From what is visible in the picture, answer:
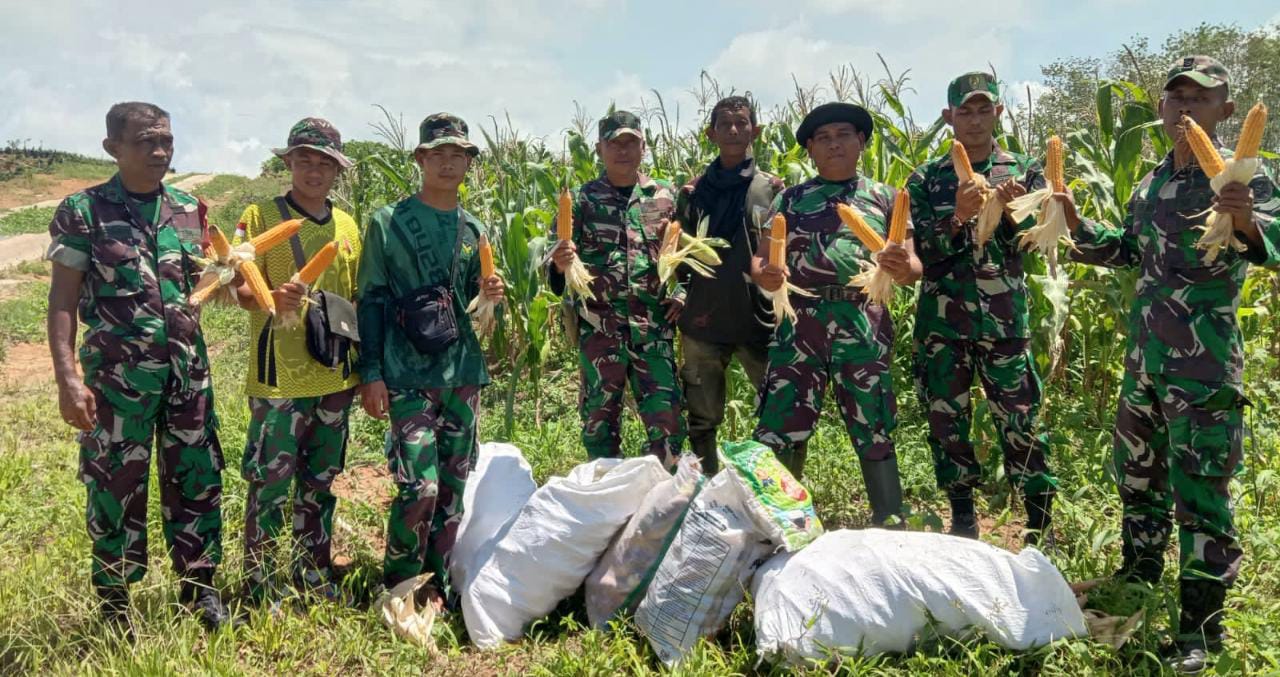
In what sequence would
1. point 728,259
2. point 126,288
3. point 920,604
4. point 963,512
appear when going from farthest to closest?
point 728,259
point 963,512
point 126,288
point 920,604

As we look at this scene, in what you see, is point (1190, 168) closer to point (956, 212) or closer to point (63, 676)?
point (956, 212)

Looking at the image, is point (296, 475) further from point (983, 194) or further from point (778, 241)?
point (983, 194)

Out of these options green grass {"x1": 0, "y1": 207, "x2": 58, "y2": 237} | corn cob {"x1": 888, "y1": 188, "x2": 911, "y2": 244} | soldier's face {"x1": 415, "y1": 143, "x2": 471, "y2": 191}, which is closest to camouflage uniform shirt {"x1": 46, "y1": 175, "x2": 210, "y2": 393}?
soldier's face {"x1": 415, "y1": 143, "x2": 471, "y2": 191}

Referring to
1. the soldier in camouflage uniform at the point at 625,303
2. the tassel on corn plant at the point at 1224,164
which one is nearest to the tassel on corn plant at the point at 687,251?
the soldier in camouflage uniform at the point at 625,303

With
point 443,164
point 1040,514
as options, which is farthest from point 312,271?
point 1040,514

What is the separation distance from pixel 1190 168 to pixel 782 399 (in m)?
1.70

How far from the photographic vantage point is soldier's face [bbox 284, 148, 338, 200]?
3160 mm

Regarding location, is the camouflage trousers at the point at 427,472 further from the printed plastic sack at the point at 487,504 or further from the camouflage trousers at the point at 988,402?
the camouflage trousers at the point at 988,402

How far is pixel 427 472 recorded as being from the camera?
330 centimetres

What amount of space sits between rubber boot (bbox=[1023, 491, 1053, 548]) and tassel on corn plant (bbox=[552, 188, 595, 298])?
2.26 meters

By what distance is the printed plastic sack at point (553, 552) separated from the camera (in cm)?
319

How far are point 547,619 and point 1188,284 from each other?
2633 mm

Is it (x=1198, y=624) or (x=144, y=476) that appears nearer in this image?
(x=1198, y=624)

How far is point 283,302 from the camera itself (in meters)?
3.03
